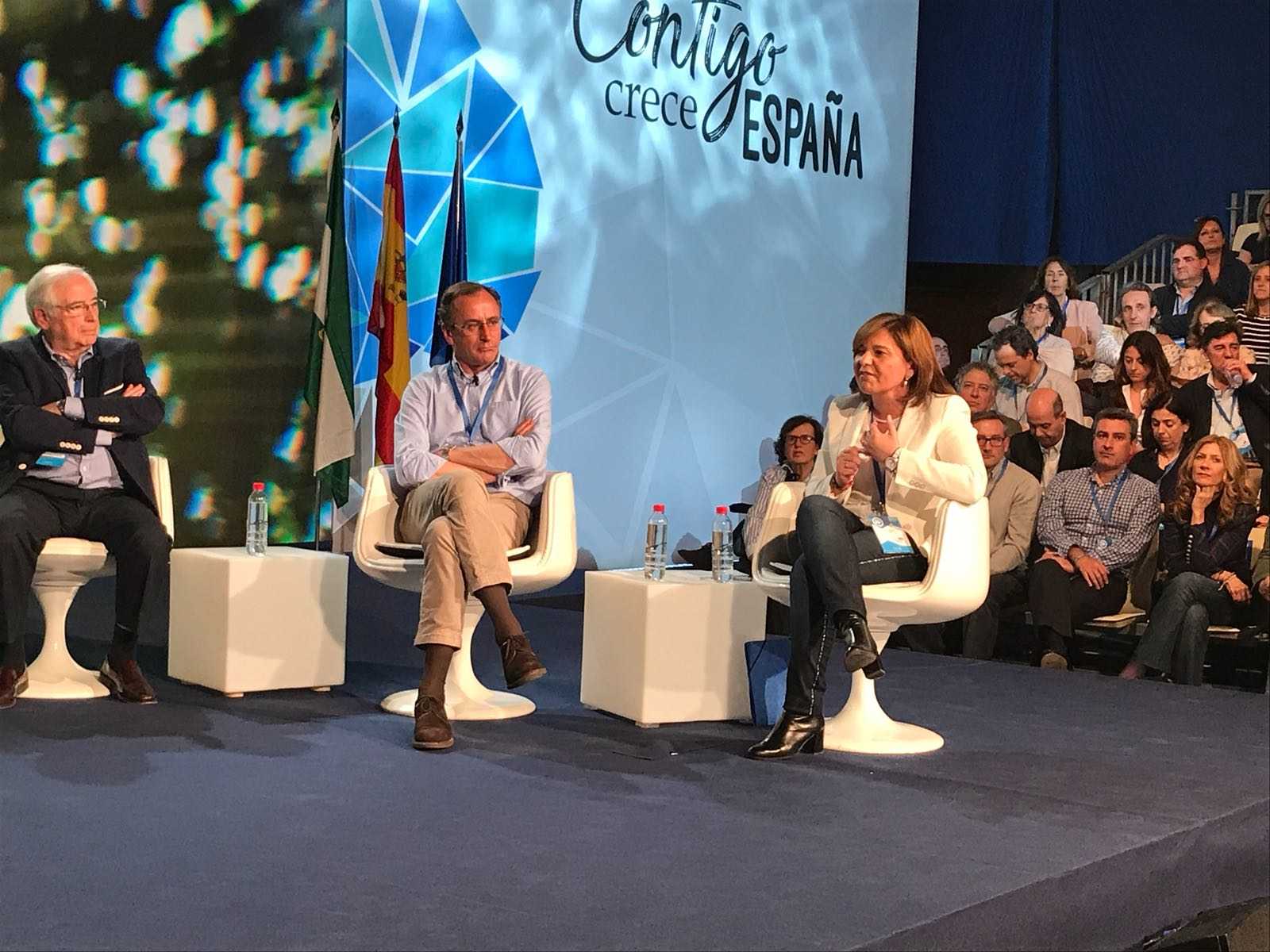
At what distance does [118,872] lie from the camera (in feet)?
7.68

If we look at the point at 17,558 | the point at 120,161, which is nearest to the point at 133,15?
the point at 120,161

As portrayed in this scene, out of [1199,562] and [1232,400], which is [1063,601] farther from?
[1232,400]

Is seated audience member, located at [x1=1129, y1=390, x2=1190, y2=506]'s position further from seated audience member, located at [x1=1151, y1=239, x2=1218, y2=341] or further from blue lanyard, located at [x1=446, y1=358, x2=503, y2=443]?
blue lanyard, located at [x1=446, y1=358, x2=503, y2=443]

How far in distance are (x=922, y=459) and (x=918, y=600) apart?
32 centimetres

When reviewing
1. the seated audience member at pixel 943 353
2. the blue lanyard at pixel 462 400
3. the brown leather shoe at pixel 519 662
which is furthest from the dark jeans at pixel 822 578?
the seated audience member at pixel 943 353

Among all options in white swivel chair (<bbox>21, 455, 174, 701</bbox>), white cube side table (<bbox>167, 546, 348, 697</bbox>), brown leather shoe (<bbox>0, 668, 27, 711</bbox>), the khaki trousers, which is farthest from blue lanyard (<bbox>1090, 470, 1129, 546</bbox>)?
brown leather shoe (<bbox>0, 668, 27, 711</bbox>)

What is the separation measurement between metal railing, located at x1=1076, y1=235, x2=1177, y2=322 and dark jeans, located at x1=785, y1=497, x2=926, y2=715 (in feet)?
8.84

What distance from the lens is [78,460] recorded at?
3953 millimetres

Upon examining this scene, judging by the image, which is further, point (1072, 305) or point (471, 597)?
point (1072, 305)

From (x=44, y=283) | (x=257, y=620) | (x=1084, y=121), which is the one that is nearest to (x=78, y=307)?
(x=44, y=283)

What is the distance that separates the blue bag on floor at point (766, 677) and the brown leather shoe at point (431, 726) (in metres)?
0.77

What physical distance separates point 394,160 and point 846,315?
118 inches

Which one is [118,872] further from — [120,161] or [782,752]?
[120,161]

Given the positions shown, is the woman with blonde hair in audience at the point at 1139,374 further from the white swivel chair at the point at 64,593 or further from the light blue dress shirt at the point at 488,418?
the white swivel chair at the point at 64,593
